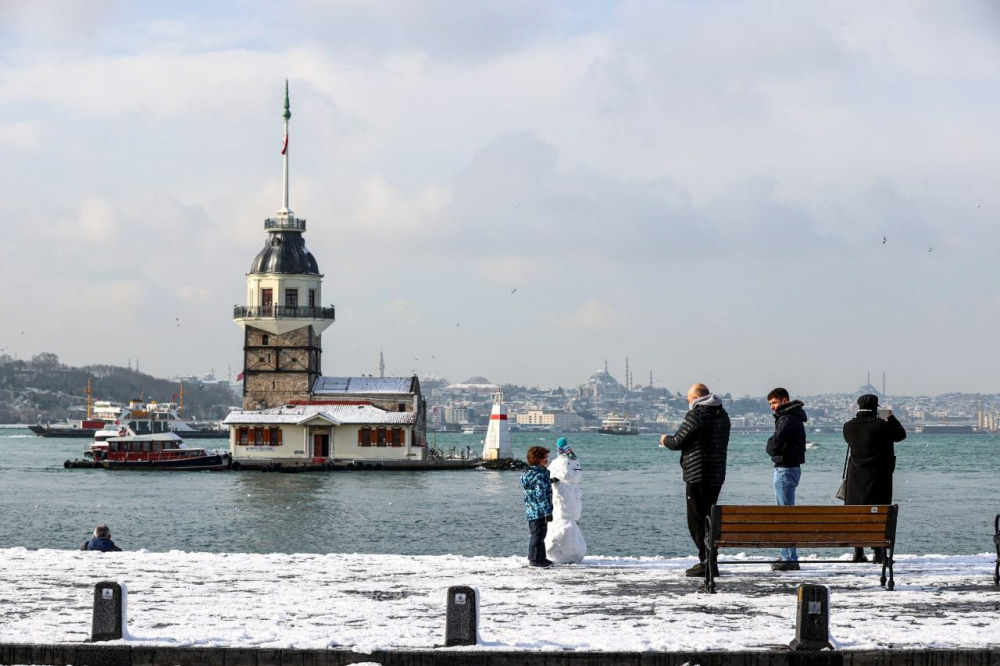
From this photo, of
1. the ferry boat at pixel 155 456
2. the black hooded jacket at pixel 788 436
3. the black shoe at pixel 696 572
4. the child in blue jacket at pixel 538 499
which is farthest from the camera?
the ferry boat at pixel 155 456

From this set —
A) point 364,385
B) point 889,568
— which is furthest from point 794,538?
point 364,385

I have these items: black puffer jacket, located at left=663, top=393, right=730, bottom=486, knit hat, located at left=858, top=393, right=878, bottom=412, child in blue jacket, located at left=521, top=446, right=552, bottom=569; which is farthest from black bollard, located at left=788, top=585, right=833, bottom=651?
child in blue jacket, located at left=521, top=446, right=552, bottom=569

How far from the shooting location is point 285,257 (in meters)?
84.7

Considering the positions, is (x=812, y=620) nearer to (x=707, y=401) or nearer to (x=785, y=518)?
(x=785, y=518)

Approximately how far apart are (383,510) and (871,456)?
36970 millimetres

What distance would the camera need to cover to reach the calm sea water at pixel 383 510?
37.8 meters

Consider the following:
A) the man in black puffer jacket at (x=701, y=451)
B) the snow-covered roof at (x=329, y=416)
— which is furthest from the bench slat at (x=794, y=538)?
the snow-covered roof at (x=329, y=416)

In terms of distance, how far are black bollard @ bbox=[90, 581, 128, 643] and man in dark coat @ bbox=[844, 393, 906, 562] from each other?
283 inches

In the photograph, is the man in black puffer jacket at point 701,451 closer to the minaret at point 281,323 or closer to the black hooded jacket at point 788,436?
the black hooded jacket at point 788,436

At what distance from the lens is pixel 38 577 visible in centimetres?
1341

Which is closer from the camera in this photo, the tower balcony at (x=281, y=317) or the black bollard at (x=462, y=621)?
the black bollard at (x=462, y=621)

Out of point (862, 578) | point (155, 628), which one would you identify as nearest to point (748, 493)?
point (862, 578)

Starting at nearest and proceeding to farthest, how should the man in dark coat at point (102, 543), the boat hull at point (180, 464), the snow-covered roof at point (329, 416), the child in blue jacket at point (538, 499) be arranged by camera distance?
the child in blue jacket at point (538, 499) < the man in dark coat at point (102, 543) < the snow-covered roof at point (329, 416) < the boat hull at point (180, 464)

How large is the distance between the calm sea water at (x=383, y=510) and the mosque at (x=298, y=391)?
3.96 m
